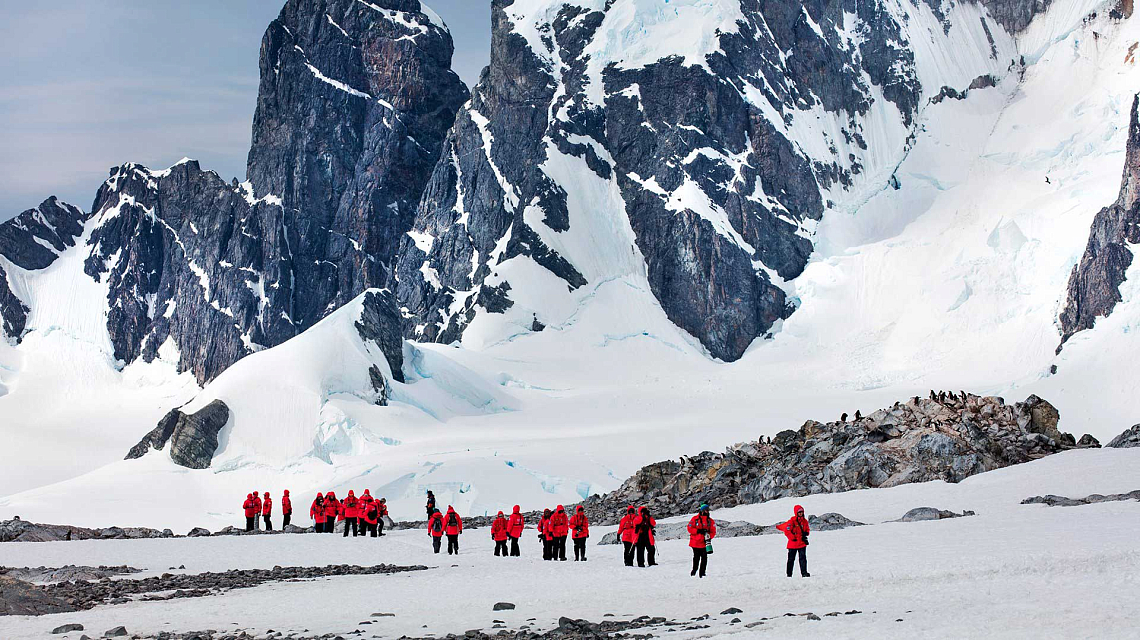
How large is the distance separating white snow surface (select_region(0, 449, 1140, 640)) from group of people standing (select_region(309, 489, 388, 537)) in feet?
9.05

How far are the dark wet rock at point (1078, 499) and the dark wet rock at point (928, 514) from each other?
7.63 ft

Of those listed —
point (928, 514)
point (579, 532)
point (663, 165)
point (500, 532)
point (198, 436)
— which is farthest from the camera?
point (663, 165)

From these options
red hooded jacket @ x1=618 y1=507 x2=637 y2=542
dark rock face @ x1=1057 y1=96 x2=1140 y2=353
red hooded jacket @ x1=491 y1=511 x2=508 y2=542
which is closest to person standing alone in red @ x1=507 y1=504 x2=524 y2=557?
red hooded jacket @ x1=491 y1=511 x2=508 y2=542

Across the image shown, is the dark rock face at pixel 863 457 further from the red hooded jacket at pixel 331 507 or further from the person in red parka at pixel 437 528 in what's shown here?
the person in red parka at pixel 437 528

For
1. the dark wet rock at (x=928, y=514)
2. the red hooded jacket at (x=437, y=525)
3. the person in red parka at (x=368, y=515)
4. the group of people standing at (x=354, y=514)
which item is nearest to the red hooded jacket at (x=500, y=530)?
the red hooded jacket at (x=437, y=525)

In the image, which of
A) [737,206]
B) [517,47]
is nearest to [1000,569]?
[737,206]

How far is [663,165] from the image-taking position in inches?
5492

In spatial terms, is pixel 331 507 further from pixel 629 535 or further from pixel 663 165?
pixel 663 165

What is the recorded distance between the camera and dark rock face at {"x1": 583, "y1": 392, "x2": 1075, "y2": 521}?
39.5 meters

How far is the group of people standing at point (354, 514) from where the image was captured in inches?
1391

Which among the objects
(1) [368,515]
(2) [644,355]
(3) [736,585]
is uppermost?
(2) [644,355]

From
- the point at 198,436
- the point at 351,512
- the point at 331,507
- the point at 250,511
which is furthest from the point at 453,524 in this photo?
the point at 198,436

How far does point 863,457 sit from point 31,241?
151m

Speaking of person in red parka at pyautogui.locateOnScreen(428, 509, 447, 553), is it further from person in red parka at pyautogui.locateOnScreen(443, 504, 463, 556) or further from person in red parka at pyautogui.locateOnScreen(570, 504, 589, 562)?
person in red parka at pyautogui.locateOnScreen(570, 504, 589, 562)
